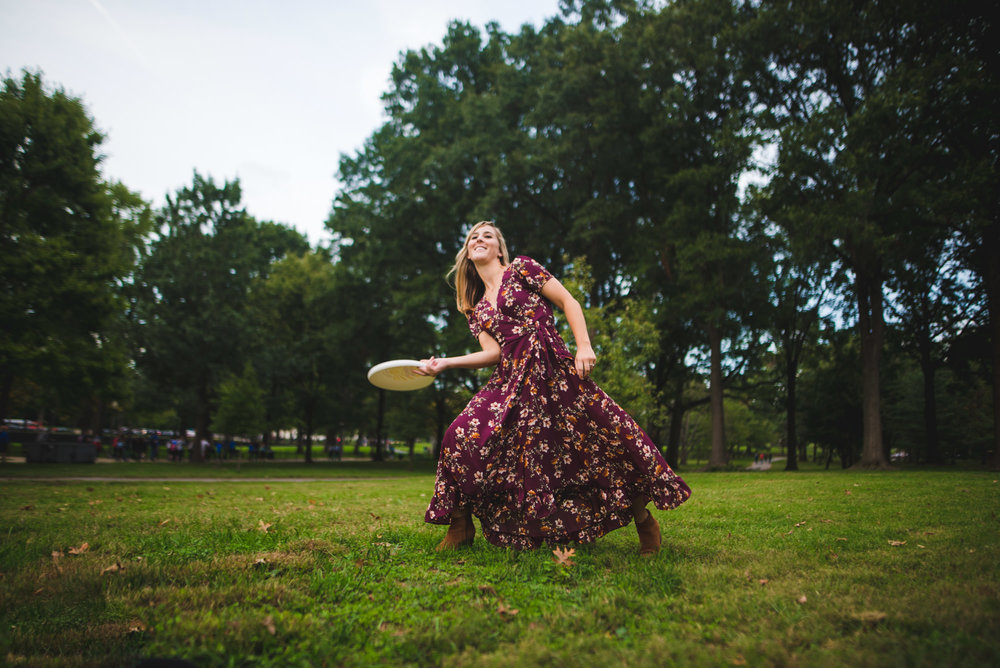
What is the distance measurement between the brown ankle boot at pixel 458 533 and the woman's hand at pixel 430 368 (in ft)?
3.52

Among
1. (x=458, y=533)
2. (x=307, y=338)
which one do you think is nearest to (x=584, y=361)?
(x=458, y=533)

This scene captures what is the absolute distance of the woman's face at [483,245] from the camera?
4395 mm

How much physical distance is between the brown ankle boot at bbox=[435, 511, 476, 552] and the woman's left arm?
140 cm

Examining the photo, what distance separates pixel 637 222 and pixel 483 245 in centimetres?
2045

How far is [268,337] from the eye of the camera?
3128cm

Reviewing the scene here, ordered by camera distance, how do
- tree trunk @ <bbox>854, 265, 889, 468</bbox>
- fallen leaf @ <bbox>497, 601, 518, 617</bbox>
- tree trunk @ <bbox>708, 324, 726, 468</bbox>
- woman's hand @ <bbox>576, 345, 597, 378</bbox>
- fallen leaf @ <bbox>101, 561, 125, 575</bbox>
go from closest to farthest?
fallen leaf @ <bbox>497, 601, 518, 617</bbox> < fallen leaf @ <bbox>101, 561, 125, 575</bbox> < woman's hand @ <bbox>576, 345, 597, 378</bbox> < tree trunk @ <bbox>854, 265, 889, 468</bbox> < tree trunk @ <bbox>708, 324, 726, 468</bbox>

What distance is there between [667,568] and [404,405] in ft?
116

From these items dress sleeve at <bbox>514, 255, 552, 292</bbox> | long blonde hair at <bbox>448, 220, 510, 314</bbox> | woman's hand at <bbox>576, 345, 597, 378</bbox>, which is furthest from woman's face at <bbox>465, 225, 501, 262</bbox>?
woman's hand at <bbox>576, 345, 597, 378</bbox>

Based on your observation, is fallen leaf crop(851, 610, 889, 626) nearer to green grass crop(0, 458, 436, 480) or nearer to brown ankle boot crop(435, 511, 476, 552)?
brown ankle boot crop(435, 511, 476, 552)

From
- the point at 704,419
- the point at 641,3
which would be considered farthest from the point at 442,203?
the point at 704,419

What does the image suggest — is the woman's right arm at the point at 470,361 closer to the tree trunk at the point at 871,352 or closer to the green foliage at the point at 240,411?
the tree trunk at the point at 871,352

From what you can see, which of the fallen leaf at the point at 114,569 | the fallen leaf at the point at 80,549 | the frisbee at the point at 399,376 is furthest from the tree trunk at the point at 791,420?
the fallen leaf at the point at 114,569

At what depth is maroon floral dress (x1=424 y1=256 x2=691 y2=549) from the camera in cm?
377

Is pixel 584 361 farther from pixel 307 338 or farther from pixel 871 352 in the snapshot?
pixel 307 338
